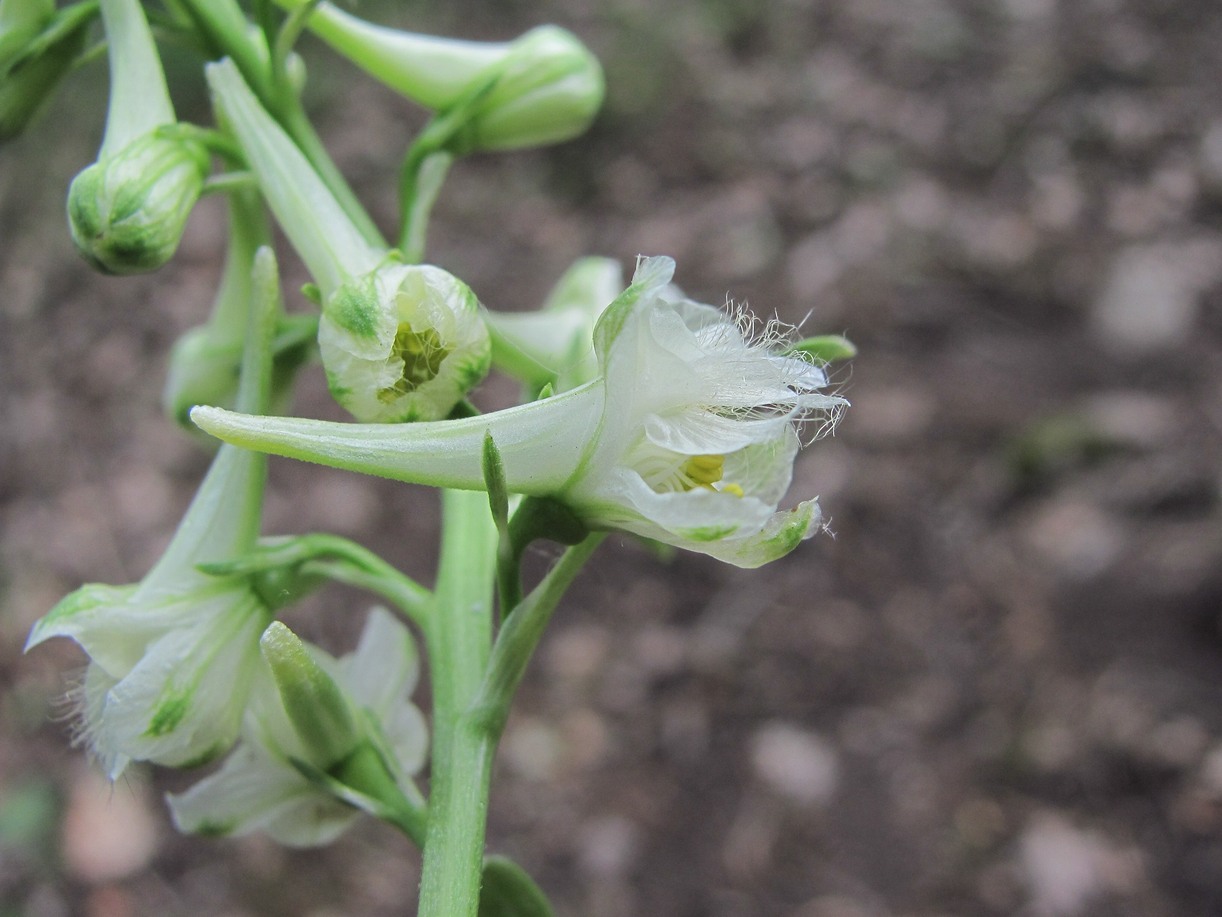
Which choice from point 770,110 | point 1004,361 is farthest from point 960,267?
point 770,110

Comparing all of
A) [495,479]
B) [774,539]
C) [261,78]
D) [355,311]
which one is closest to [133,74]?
[261,78]

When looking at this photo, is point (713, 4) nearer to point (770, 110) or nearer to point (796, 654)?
point (770, 110)

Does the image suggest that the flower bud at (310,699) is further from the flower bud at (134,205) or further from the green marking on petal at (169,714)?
the flower bud at (134,205)

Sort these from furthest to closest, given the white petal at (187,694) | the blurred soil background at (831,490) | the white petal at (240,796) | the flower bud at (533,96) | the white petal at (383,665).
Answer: the blurred soil background at (831,490) < the flower bud at (533,96) < the white petal at (383,665) < the white petal at (240,796) < the white petal at (187,694)

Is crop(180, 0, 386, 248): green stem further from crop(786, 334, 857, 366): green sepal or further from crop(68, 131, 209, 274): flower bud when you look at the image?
crop(786, 334, 857, 366): green sepal

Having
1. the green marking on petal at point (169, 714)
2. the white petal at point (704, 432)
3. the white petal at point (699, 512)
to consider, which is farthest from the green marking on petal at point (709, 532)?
the green marking on petal at point (169, 714)

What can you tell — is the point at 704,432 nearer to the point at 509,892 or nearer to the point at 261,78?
the point at 509,892

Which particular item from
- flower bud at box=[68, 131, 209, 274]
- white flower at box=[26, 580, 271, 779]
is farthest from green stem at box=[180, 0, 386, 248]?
white flower at box=[26, 580, 271, 779]

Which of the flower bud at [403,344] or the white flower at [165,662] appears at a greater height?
the flower bud at [403,344]
